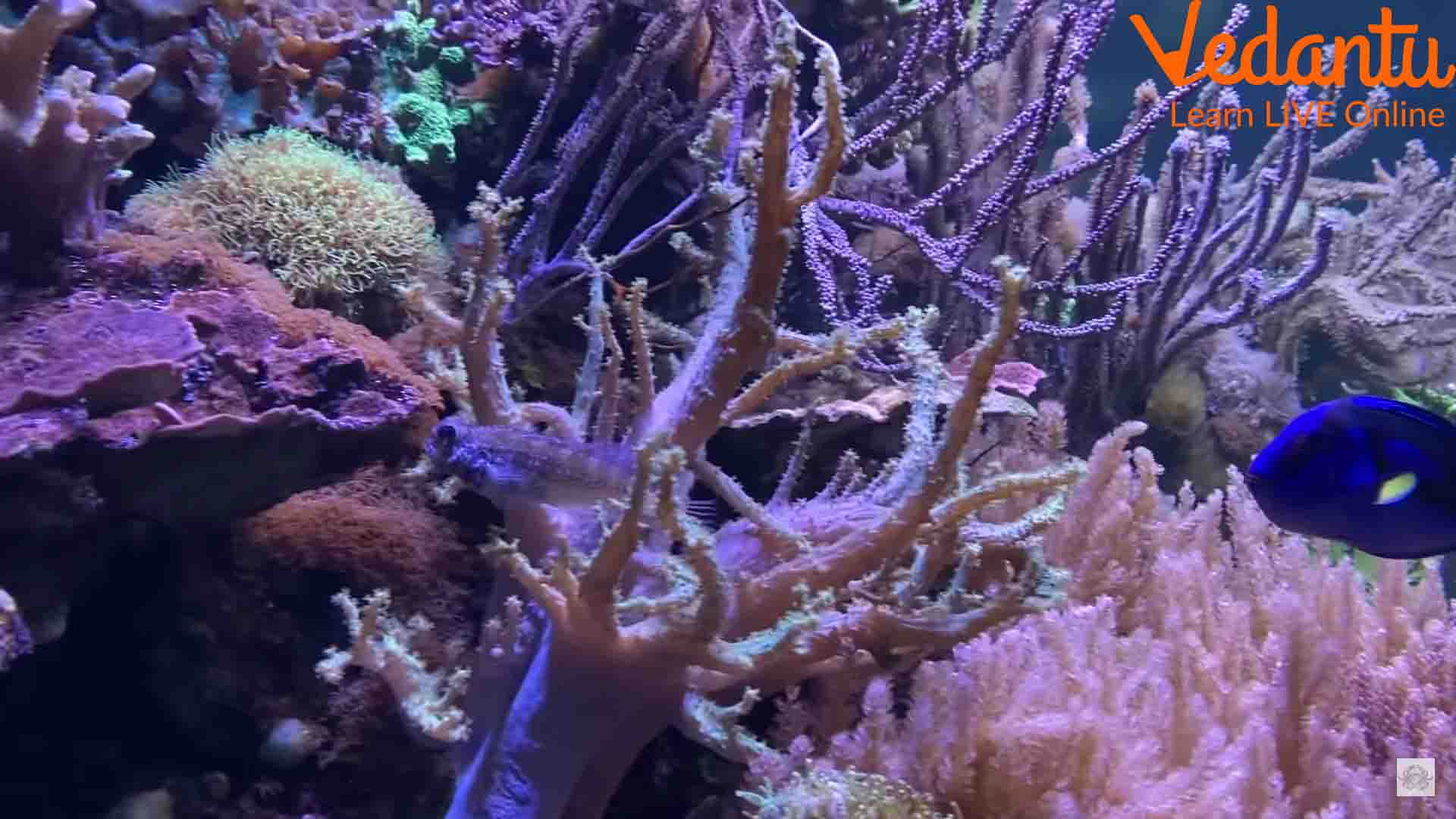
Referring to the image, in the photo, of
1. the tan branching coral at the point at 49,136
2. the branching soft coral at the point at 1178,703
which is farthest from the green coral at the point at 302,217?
the branching soft coral at the point at 1178,703

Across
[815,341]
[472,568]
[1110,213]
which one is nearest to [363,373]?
[472,568]

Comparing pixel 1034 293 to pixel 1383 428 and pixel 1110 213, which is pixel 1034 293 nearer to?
pixel 1110 213

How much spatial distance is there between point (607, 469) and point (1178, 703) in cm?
125

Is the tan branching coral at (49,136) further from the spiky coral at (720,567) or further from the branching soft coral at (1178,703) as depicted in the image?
the branching soft coral at (1178,703)

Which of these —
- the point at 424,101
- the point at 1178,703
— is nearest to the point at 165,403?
Answer: the point at 424,101

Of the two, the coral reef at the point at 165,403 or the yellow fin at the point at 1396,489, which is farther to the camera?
the coral reef at the point at 165,403

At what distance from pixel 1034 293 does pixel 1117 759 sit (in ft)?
7.11

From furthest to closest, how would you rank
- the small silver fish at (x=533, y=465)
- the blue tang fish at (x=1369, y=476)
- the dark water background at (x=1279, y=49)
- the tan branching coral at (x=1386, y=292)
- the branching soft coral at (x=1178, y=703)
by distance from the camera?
the dark water background at (x=1279, y=49), the tan branching coral at (x=1386, y=292), the small silver fish at (x=533, y=465), the branching soft coral at (x=1178, y=703), the blue tang fish at (x=1369, y=476)

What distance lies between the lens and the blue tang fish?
1538 mm

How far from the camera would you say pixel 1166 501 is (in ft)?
9.33

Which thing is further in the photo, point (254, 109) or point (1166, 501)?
point (254, 109)

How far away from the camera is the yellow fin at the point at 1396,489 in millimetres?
1546

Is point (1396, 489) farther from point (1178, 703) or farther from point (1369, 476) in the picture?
point (1178, 703)

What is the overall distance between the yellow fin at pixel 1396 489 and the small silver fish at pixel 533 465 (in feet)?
4.42
